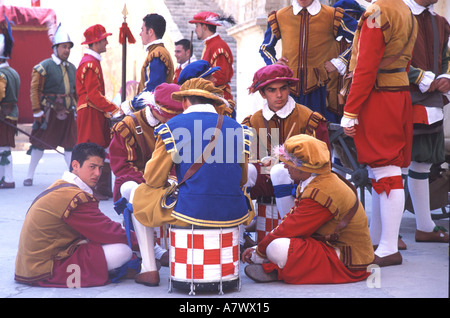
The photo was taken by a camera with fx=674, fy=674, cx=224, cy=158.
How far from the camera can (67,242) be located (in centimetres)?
412

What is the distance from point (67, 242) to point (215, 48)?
3.87 metres

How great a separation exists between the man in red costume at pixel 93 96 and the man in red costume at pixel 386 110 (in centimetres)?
376

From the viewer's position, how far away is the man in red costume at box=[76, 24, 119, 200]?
7.54 metres

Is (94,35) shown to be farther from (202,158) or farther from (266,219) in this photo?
(202,158)

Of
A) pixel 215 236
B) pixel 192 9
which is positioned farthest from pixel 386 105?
pixel 192 9

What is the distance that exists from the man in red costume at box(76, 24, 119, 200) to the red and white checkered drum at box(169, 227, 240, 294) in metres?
3.98

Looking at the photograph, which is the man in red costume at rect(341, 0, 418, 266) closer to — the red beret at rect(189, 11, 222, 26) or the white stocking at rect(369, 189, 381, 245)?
the white stocking at rect(369, 189, 381, 245)

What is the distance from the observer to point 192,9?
1647 centimetres

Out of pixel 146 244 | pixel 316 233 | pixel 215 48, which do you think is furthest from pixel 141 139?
pixel 215 48

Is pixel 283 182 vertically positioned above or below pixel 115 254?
above

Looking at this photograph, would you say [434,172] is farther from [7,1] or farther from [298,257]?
[7,1]

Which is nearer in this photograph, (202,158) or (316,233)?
(202,158)

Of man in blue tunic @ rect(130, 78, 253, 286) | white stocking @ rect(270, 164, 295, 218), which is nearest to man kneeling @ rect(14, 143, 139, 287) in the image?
man in blue tunic @ rect(130, 78, 253, 286)

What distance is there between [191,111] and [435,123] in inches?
79.5
